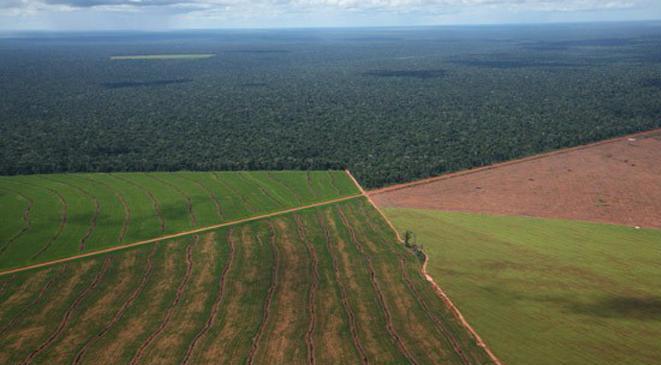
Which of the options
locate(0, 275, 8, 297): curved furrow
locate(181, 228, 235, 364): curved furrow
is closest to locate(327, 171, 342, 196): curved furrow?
locate(181, 228, 235, 364): curved furrow

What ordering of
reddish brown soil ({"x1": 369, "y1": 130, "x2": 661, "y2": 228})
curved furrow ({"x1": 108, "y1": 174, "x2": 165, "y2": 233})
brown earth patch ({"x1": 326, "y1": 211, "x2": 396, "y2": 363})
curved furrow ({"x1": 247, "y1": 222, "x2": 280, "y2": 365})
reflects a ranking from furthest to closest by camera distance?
reddish brown soil ({"x1": 369, "y1": 130, "x2": 661, "y2": 228}), curved furrow ({"x1": 108, "y1": 174, "x2": 165, "y2": 233}), curved furrow ({"x1": 247, "y1": 222, "x2": 280, "y2": 365}), brown earth patch ({"x1": 326, "y1": 211, "x2": 396, "y2": 363})

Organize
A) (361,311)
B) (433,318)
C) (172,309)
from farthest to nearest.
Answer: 1. (172,309)
2. (361,311)
3. (433,318)

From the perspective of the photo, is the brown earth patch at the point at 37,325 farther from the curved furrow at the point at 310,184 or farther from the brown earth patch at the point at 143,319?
the curved furrow at the point at 310,184

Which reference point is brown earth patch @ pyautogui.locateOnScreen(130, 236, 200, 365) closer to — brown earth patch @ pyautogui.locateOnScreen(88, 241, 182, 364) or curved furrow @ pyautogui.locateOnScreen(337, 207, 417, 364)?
brown earth patch @ pyautogui.locateOnScreen(88, 241, 182, 364)

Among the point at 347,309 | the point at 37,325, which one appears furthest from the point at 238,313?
the point at 37,325

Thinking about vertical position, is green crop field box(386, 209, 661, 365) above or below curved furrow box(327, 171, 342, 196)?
below

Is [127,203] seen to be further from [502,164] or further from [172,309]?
[502,164]

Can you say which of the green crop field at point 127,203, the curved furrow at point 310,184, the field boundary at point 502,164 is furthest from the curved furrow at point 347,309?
the field boundary at point 502,164
